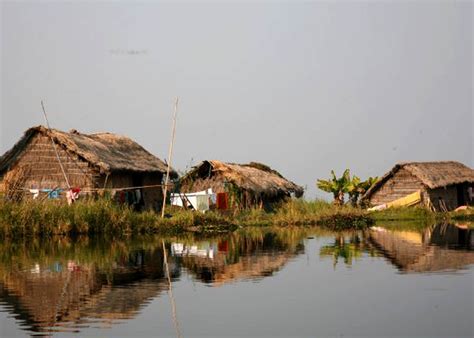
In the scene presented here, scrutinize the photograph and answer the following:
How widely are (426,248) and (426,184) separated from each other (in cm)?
1690

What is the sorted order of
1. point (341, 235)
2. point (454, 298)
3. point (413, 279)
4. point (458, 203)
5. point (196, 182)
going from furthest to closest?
point (458, 203) → point (196, 182) → point (341, 235) → point (413, 279) → point (454, 298)

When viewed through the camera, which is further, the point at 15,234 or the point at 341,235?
the point at 341,235

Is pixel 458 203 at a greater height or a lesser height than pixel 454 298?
greater

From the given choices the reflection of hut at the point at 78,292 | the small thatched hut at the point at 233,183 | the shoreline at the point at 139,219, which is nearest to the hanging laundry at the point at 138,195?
the shoreline at the point at 139,219

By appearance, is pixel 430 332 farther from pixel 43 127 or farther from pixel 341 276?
pixel 43 127

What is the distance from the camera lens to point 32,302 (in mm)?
10617

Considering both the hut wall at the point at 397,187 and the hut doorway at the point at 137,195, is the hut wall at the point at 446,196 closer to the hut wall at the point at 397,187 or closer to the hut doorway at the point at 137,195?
the hut wall at the point at 397,187

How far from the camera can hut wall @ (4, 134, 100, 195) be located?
88.1 feet

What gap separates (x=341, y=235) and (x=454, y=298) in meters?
12.8

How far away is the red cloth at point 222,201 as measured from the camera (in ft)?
99.7

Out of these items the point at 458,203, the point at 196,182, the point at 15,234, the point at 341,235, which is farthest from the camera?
the point at 458,203

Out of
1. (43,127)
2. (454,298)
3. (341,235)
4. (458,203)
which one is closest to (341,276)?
(454,298)

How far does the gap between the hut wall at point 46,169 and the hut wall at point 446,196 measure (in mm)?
15956

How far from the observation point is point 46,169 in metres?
27.4
